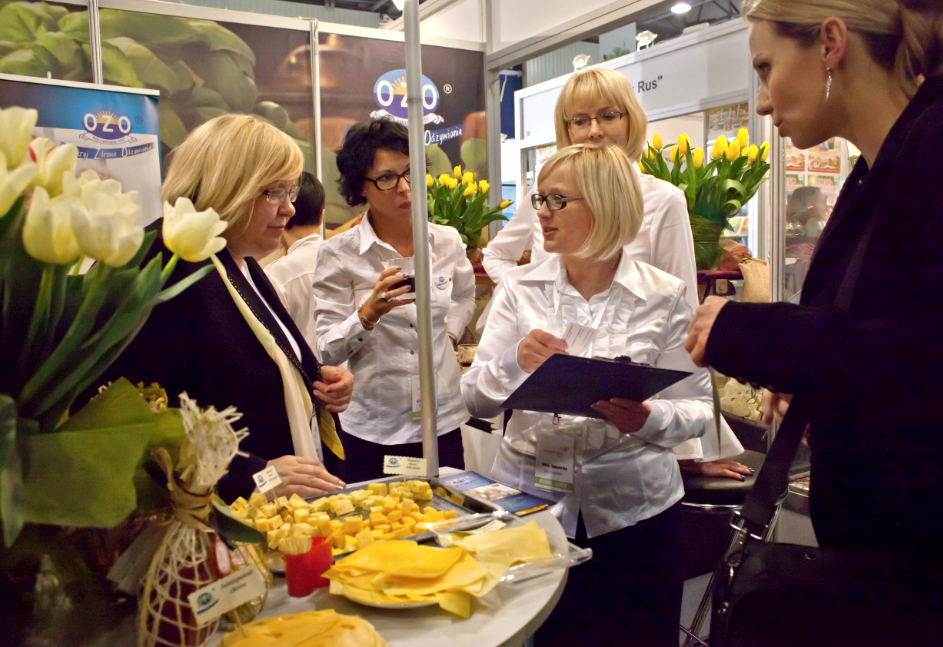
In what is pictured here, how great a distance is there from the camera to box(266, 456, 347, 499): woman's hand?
4.28 feet

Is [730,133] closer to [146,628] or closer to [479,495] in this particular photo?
[479,495]

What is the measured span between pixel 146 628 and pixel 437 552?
0.38m

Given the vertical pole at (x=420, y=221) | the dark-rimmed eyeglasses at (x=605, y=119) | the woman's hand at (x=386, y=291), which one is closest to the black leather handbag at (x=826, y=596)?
the vertical pole at (x=420, y=221)

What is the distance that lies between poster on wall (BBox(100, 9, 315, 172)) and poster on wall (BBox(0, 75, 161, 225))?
0.44 ft

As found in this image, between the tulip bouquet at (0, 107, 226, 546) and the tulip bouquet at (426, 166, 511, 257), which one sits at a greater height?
the tulip bouquet at (426, 166, 511, 257)

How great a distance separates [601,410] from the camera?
57.1 inches

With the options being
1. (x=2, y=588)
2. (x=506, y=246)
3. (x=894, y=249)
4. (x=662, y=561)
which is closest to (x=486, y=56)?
(x=506, y=246)

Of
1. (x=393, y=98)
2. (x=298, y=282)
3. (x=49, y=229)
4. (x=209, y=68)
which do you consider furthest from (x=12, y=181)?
(x=393, y=98)

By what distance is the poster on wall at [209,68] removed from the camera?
4.07 m

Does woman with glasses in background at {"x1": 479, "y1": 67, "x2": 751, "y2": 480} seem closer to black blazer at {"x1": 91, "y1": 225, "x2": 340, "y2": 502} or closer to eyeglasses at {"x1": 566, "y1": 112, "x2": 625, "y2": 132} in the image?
eyeglasses at {"x1": 566, "y1": 112, "x2": 625, "y2": 132}

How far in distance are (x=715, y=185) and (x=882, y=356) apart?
1806 mm

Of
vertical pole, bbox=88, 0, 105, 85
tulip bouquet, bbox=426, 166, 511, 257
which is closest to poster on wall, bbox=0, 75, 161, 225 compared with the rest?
vertical pole, bbox=88, 0, 105, 85

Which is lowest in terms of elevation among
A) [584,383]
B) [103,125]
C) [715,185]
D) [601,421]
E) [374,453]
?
[374,453]

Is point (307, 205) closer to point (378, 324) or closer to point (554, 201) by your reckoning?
point (378, 324)
